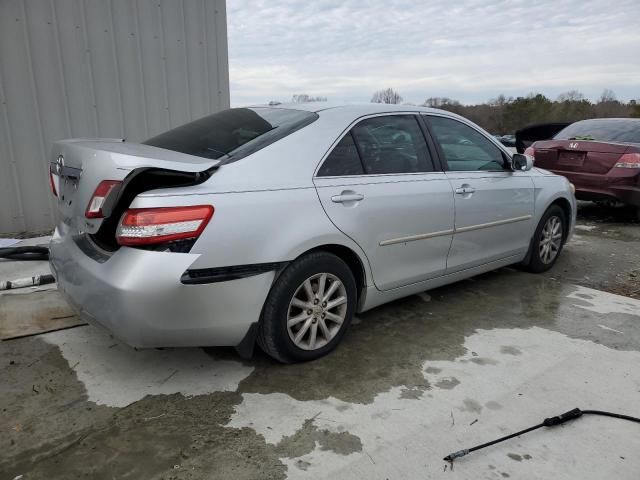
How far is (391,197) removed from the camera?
10.1ft

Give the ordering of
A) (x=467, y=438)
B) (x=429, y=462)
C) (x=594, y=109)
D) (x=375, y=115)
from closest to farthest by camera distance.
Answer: (x=429, y=462)
(x=467, y=438)
(x=375, y=115)
(x=594, y=109)

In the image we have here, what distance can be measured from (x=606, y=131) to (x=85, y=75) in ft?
23.2

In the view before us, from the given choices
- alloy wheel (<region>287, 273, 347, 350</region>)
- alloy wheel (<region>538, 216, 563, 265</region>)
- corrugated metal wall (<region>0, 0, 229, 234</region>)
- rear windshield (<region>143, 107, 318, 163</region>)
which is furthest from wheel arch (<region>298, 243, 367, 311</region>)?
corrugated metal wall (<region>0, 0, 229, 234</region>)

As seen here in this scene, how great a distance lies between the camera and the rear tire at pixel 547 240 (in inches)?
177

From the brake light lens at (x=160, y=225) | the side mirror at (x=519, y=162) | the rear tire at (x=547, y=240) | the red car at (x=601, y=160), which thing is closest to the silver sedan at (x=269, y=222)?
the brake light lens at (x=160, y=225)

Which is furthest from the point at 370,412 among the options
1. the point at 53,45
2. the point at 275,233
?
the point at 53,45

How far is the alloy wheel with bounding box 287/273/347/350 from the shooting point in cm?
276

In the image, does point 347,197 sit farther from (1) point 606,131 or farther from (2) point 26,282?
(1) point 606,131

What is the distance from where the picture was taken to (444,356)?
9.96ft

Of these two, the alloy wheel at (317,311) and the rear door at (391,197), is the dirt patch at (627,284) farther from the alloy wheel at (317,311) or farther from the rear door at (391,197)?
the alloy wheel at (317,311)

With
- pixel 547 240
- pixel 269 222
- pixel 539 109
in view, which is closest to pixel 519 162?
pixel 547 240

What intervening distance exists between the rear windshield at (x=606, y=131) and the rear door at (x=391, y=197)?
499 centimetres

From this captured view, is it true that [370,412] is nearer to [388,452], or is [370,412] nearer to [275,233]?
[388,452]

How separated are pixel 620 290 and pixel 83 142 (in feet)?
14.4
